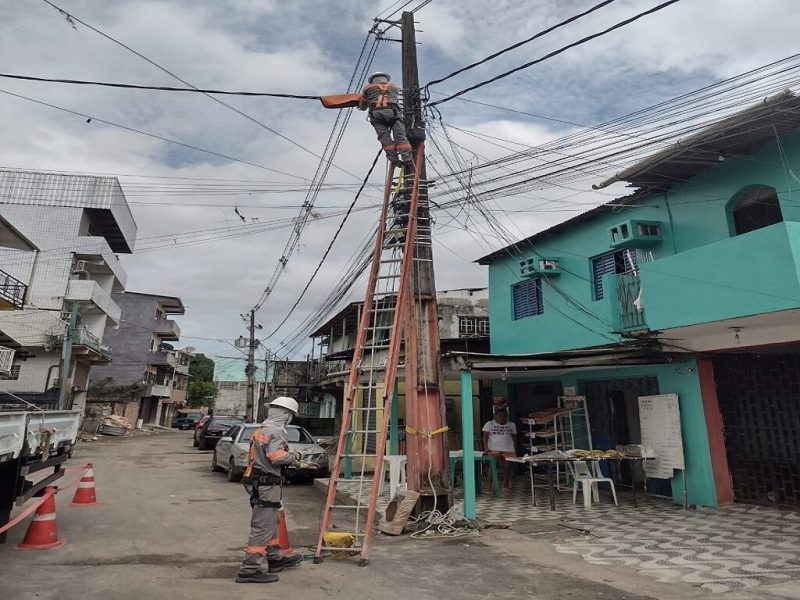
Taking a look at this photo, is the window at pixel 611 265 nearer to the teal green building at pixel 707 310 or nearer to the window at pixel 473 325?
the teal green building at pixel 707 310

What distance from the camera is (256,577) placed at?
4.54m

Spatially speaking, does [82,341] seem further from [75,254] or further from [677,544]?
[677,544]

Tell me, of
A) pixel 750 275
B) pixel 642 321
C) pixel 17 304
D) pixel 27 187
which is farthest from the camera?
pixel 27 187

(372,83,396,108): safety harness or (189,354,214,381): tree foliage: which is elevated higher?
(189,354,214,381): tree foliage

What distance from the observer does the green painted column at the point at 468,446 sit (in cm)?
718

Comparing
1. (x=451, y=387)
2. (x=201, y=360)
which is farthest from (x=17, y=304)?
(x=201, y=360)

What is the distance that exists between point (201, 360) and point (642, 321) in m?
67.8

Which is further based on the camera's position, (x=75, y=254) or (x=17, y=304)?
Answer: (x=75, y=254)

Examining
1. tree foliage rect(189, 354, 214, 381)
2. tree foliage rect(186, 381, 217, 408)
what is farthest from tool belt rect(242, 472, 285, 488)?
tree foliage rect(189, 354, 214, 381)

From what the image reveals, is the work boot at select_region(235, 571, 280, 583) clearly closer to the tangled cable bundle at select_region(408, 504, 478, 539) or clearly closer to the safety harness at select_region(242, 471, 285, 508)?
the safety harness at select_region(242, 471, 285, 508)

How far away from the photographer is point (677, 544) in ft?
19.9

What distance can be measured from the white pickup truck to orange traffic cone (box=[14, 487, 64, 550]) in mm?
214

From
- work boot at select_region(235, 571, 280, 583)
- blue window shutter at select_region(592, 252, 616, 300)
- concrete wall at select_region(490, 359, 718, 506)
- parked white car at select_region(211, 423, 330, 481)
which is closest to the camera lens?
work boot at select_region(235, 571, 280, 583)

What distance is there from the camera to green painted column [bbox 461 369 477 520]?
718 cm
